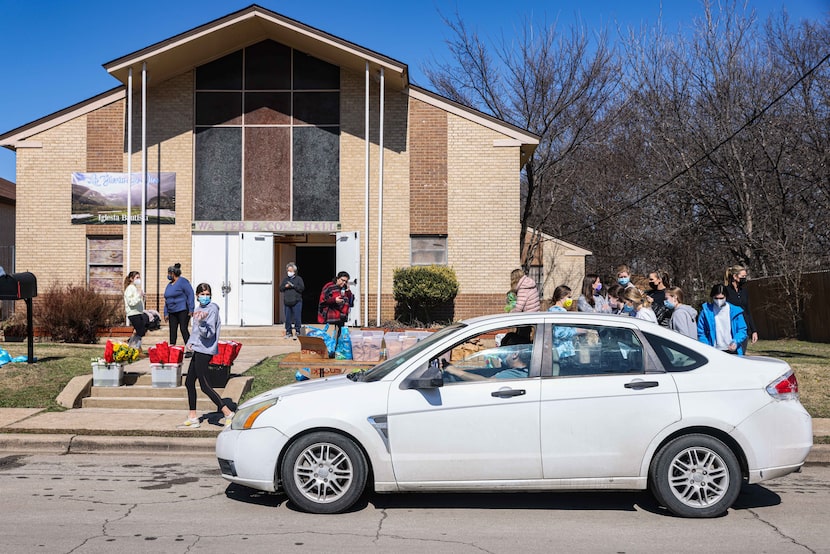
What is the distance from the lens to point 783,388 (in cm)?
641

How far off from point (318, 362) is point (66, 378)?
3.98m

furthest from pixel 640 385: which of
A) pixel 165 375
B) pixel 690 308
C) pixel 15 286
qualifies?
pixel 15 286

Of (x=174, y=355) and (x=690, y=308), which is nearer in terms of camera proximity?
(x=690, y=308)

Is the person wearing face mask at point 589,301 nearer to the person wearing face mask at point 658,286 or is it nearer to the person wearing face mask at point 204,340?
the person wearing face mask at point 658,286

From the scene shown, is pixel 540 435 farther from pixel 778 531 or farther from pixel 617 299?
pixel 617 299

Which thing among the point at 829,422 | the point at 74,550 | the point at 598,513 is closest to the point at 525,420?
the point at 598,513

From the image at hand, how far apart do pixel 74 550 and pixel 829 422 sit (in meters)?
8.77

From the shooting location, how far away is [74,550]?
→ 17.6ft

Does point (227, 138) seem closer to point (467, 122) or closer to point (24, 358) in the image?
point (467, 122)

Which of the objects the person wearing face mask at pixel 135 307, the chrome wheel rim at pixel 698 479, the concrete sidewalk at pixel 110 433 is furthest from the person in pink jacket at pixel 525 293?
the person wearing face mask at pixel 135 307

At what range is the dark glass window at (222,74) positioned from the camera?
20.5m

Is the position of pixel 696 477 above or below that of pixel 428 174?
below

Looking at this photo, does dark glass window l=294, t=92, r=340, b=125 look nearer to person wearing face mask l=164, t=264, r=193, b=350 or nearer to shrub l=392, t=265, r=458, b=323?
shrub l=392, t=265, r=458, b=323

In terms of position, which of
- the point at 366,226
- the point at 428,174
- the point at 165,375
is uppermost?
the point at 428,174
